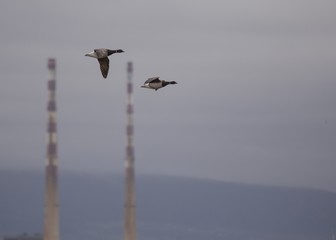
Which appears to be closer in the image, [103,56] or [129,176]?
[103,56]

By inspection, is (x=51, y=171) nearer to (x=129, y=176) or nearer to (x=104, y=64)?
(x=129, y=176)

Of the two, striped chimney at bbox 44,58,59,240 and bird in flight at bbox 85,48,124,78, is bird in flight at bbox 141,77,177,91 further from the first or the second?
striped chimney at bbox 44,58,59,240

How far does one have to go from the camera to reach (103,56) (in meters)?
27.8

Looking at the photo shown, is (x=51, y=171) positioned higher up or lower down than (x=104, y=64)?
lower down

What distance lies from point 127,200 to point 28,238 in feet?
37.2

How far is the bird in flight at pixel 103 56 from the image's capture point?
27469 mm

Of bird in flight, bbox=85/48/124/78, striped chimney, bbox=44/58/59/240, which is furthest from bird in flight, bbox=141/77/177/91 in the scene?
striped chimney, bbox=44/58/59/240

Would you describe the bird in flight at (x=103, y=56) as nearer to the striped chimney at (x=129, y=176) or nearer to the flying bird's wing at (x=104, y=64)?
the flying bird's wing at (x=104, y=64)

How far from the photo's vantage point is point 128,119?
312ft

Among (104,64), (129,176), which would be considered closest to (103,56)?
(104,64)

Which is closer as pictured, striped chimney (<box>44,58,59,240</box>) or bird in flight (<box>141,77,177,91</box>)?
bird in flight (<box>141,77,177,91</box>)

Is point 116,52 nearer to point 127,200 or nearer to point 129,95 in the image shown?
point 129,95

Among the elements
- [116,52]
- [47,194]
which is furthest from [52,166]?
[116,52]

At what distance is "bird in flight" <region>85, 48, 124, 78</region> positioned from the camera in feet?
90.1
